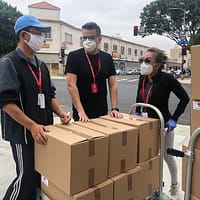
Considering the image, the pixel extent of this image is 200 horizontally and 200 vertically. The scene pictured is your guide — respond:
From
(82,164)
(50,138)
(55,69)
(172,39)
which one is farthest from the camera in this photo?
(55,69)

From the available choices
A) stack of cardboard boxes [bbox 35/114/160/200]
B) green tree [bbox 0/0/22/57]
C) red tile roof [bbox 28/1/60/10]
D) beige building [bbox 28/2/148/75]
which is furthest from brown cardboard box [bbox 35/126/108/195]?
red tile roof [bbox 28/1/60/10]

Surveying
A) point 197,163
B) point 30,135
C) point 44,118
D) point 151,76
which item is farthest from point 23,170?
point 151,76

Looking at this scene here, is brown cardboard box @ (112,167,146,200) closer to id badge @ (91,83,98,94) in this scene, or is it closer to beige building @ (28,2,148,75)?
id badge @ (91,83,98,94)

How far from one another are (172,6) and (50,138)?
29452 mm

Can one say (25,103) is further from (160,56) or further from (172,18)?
(172,18)

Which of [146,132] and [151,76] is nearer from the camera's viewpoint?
[146,132]

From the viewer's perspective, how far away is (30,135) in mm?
1812

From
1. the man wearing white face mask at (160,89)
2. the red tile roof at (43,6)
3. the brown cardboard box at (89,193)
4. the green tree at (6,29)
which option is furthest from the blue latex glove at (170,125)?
the red tile roof at (43,6)

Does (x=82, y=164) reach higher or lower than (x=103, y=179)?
higher

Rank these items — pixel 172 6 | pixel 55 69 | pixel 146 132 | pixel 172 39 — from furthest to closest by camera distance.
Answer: pixel 55 69 → pixel 172 39 → pixel 172 6 → pixel 146 132

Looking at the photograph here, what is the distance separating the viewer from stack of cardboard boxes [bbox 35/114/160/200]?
147 centimetres

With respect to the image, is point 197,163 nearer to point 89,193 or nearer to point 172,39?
point 89,193

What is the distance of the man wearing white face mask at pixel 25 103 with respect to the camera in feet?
5.53

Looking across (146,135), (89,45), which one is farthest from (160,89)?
(89,45)
